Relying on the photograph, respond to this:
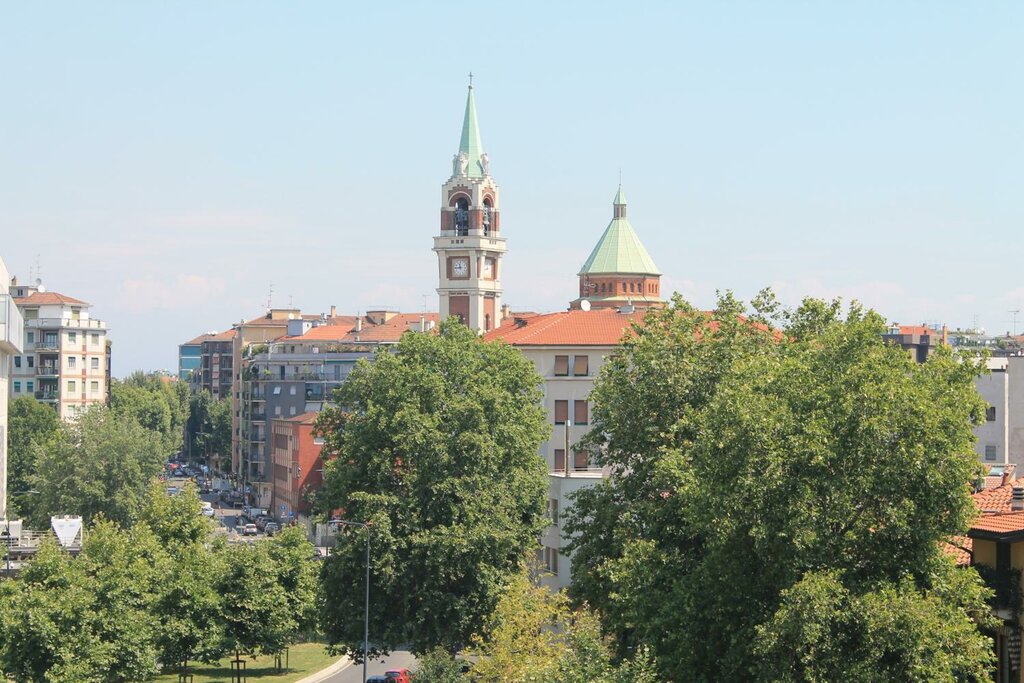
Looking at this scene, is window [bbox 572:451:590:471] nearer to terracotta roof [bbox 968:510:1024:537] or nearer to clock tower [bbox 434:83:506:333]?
terracotta roof [bbox 968:510:1024:537]

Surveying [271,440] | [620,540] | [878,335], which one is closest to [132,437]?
[271,440]

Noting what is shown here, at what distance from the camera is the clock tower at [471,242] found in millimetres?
157625

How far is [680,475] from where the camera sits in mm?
43625

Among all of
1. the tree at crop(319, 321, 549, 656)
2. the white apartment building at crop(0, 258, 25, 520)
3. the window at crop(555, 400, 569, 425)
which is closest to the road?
the tree at crop(319, 321, 549, 656)

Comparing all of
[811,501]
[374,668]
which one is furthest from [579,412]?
[811,501]

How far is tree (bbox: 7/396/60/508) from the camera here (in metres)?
124

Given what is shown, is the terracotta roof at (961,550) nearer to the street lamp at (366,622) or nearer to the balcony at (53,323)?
the street lamp at (366,622)

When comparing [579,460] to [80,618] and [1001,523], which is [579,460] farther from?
[1001,523]

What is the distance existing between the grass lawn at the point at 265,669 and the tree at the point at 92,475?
2964cm

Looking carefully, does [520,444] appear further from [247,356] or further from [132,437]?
[247,356]

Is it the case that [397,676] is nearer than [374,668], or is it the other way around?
[397,676]

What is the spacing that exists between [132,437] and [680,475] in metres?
72.3

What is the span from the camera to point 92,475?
106m

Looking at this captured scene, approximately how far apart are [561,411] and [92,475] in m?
32.9
